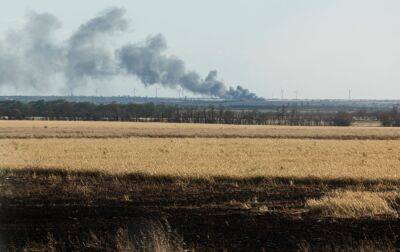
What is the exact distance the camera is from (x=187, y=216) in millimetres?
13547

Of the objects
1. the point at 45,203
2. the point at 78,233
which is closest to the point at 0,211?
the point at 45,203

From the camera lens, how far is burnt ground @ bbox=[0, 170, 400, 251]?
36.2 feet

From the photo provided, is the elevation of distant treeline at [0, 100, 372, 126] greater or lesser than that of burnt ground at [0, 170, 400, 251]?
lesser

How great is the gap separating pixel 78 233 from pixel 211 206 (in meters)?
4.09

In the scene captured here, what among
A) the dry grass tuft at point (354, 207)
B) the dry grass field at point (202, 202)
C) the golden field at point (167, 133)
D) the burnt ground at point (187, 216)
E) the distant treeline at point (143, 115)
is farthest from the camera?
the distant treeline at point (143, 115)

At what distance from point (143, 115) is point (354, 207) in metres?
130

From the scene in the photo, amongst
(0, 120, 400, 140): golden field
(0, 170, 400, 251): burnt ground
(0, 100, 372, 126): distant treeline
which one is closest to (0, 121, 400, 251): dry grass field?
(0, 170, 400, 251): burnt ground

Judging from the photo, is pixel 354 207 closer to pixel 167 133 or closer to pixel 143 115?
pixel 167 133

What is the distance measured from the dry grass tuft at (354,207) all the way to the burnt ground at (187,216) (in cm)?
44

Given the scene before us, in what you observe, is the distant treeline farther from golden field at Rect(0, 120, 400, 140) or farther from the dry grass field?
the dry grass field

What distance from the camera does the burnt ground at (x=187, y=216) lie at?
36.2 ft

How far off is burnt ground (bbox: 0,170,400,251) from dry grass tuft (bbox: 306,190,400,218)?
44 centimetres

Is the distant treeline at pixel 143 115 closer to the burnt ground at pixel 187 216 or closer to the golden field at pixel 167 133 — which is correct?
the golden field at pixel 167 133

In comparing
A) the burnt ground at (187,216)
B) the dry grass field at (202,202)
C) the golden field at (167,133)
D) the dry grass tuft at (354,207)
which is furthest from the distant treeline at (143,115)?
the dry grass tuft at (354,207)
